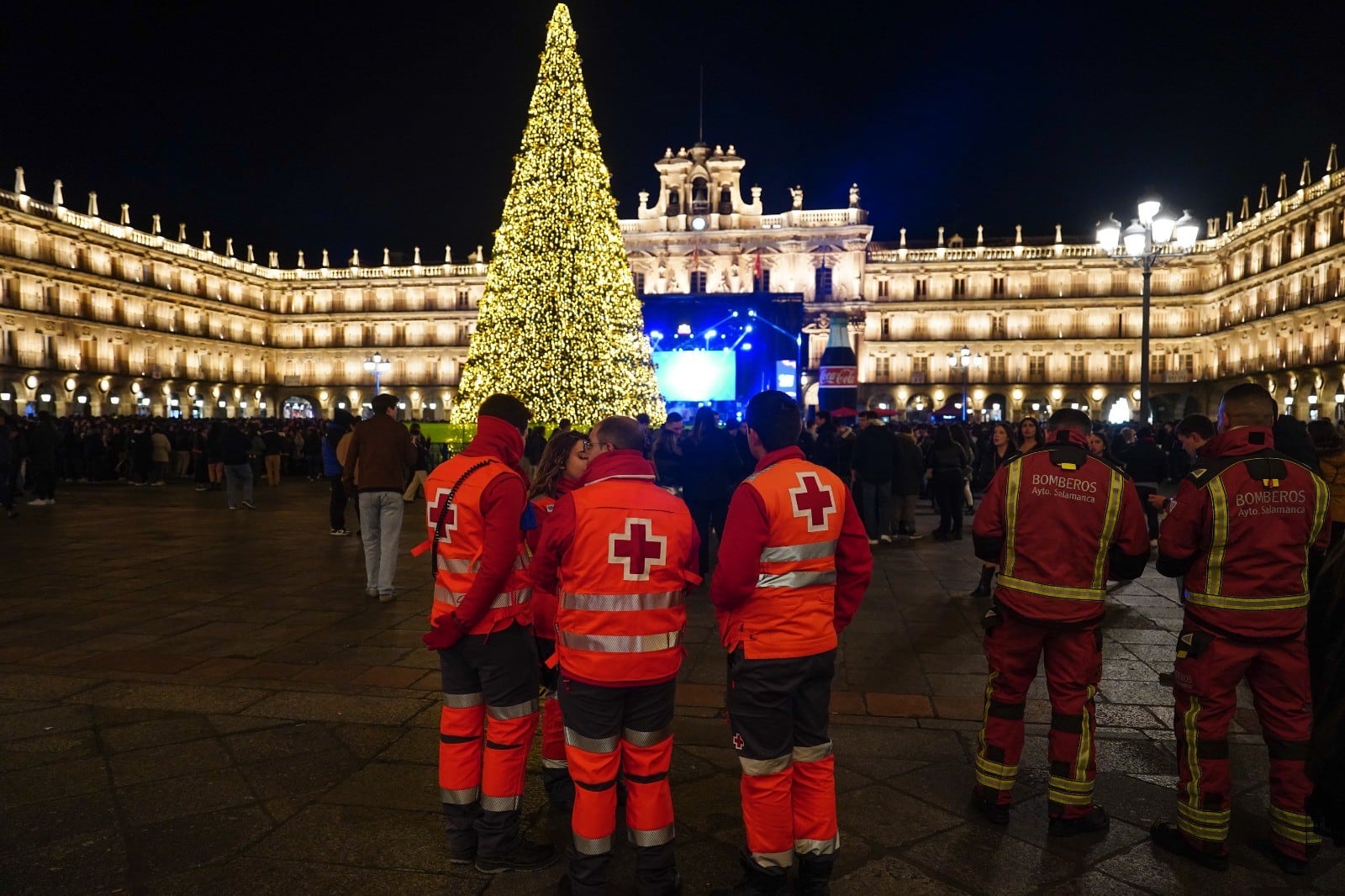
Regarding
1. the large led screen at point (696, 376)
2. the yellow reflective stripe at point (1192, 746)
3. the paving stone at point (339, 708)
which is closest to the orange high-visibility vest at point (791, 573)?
the yellow reflective stripe at point (1192, 746)

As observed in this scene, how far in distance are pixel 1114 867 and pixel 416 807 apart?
2.68m

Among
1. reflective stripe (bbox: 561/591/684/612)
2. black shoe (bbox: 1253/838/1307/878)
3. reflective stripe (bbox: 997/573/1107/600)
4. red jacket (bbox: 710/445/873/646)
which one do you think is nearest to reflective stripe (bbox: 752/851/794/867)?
red jacket (bbox: 710/445/873/646)

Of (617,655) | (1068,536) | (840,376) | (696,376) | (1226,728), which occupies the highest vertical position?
(696,376)

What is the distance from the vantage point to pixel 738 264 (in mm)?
51438

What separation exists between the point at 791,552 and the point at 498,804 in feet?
4.59

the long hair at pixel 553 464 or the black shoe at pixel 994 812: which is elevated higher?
the long hair at pixel 553 464

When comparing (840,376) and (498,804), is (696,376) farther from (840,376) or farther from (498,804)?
(498,804)

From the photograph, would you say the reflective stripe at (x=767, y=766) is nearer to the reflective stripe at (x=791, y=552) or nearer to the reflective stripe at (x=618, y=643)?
the reflective stripe at (x=618, y=643)

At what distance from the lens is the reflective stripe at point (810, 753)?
9.11 feet

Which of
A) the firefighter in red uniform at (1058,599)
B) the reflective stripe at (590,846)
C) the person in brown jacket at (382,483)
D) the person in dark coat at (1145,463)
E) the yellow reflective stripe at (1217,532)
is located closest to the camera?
the reflective stripe at (590,846)

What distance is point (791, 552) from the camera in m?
2.80

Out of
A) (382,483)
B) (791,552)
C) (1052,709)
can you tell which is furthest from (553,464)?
(382,483)

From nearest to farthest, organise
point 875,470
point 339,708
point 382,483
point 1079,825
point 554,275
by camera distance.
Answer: point 1079,825, point 339,708, point 382,483, point 875,470, point 554,275

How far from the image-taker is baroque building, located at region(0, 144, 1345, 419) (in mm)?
42656
